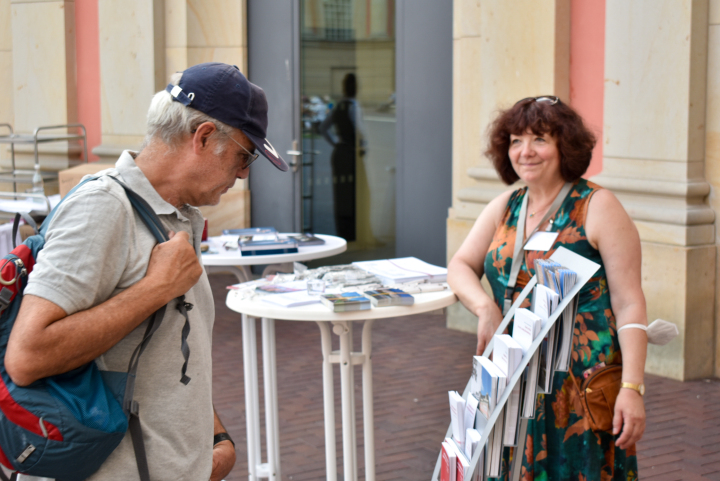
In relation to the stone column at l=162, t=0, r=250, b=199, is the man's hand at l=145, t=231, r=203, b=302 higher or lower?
lower

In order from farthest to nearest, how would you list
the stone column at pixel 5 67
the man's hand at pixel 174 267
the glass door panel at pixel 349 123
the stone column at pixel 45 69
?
the stone column at pixel 5 67 < the stone column at pixel 45 69 < the glass door panel at pixel 349 123 < the man's hand at pixel 174 267

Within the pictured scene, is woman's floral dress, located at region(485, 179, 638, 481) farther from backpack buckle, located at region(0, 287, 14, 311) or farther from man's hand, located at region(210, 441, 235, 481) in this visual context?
backpack buckle, located at region(0, 287, 14, 311)

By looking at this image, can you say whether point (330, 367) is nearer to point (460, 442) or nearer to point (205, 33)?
point (460, 442)

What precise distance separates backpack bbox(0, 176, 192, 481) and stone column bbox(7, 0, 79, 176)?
8.78 meters

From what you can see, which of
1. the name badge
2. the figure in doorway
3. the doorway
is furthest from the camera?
the figure in doorway

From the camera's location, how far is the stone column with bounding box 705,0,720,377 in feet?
16.2

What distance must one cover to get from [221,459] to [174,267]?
57 centimetres

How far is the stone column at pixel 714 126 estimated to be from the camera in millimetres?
4926

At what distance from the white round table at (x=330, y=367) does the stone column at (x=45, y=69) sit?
7126 millimetres

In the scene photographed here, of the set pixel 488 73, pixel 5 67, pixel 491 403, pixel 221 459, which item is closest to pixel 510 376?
pixel 491 403

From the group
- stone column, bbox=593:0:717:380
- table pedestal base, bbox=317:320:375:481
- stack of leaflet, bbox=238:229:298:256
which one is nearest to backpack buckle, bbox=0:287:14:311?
table pedestal base, bbox=317:320:375:481

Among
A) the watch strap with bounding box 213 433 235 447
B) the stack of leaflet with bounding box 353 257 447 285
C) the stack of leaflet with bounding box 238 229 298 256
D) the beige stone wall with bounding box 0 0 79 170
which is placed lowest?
the watch strap with bounding box 213 433 235 447

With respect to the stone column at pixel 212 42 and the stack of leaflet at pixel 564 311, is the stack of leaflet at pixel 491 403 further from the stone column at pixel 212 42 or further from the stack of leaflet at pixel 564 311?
the stone column at pixel 212 42

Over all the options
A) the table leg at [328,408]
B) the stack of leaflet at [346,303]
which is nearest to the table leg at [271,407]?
A: the table leg at [328,408]
